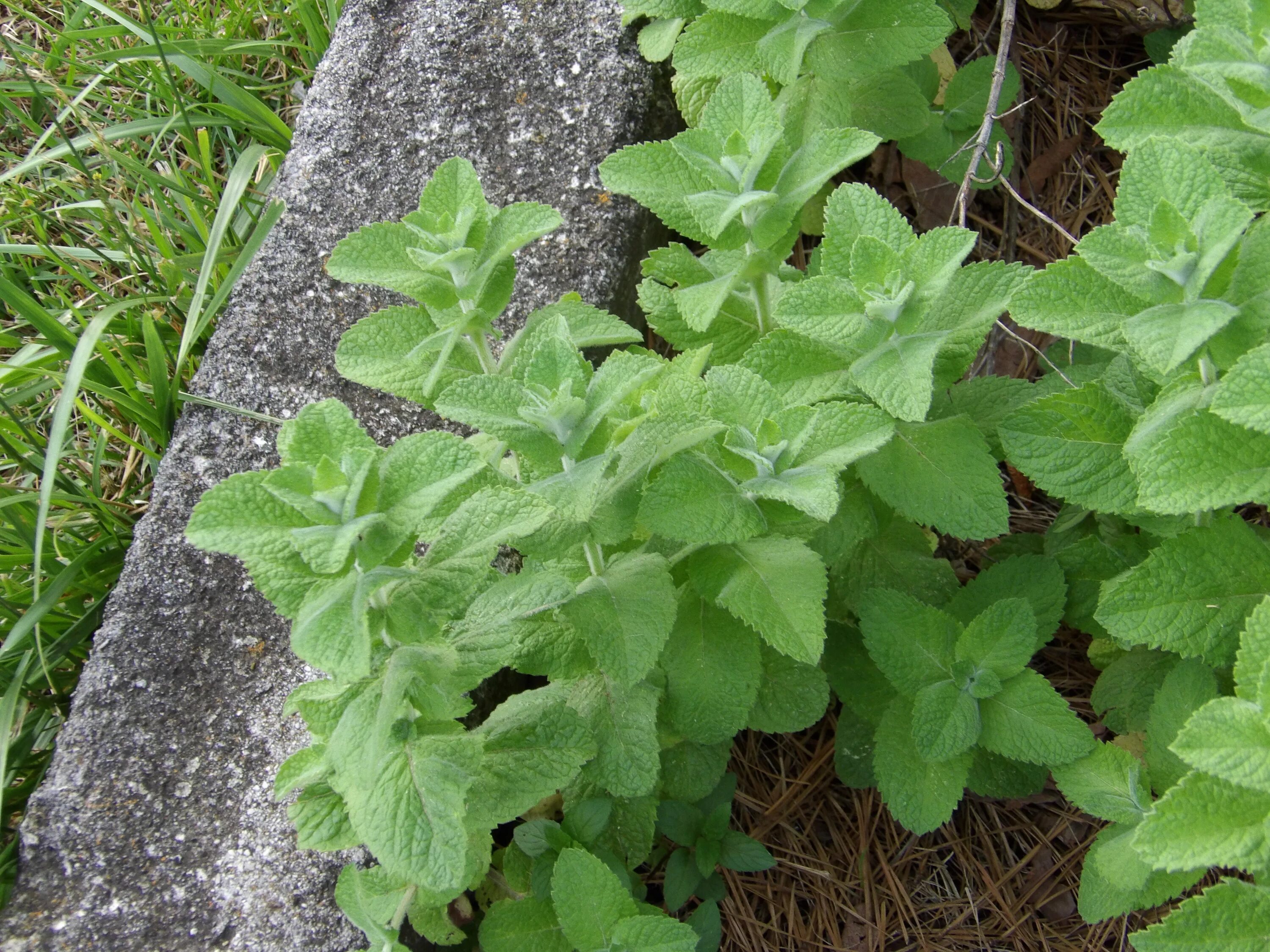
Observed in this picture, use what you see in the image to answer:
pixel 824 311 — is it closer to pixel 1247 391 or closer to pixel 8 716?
pixel 1247 391

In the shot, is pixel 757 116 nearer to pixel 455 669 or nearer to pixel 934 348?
pixel 934 348

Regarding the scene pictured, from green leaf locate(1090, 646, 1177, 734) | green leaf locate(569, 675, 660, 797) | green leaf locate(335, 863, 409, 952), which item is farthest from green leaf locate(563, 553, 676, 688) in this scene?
green leaf locate(1090, 646, 1177, 734)

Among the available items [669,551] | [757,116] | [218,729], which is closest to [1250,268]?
A: [757,116]

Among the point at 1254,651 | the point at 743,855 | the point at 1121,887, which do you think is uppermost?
the point at 1254,651

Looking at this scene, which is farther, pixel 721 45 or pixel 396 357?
pixel 721 45

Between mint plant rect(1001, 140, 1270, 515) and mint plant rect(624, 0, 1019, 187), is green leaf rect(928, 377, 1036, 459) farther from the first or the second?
mint plant rect(624, 0, 1019, 187)

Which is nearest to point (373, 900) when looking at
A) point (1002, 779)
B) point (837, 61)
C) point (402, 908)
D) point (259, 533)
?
point (402, 908)
